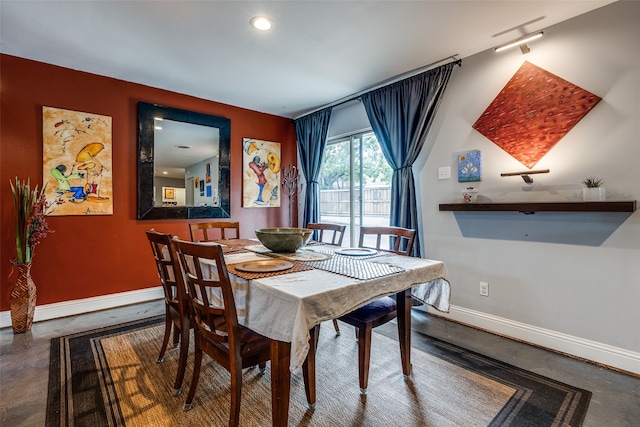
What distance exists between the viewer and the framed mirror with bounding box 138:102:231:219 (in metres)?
3.45

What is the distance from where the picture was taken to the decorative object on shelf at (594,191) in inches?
80.3

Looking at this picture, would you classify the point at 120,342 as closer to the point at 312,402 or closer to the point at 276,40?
the point at 312,402

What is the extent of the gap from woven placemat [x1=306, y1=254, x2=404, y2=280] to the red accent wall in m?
2.61

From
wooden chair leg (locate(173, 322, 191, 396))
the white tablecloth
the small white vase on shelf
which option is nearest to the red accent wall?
wooden chair leg (locate(173, 322, 191, 396))

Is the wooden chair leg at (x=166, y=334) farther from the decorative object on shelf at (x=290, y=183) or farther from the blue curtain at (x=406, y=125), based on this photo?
the decorative object on shelf at (x=290, y=183)

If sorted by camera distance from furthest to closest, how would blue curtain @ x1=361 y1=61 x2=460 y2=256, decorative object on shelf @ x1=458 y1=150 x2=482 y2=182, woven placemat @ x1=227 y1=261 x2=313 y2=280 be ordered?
blue curtain @ x1=361 y1=61 x2=460 y2=256, decorative object on shelf @ x1=458 y1=150 x2=482 y2=182, woven placemat @ x1=227 y1=261 x2=313 y2=280

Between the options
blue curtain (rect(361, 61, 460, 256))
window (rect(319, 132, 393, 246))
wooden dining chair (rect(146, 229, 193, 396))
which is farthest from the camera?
window (rect(319, 132, 393, 246))

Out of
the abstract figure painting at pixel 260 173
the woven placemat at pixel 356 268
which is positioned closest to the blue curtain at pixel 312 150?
the abstract figure painting at pixel 260 173

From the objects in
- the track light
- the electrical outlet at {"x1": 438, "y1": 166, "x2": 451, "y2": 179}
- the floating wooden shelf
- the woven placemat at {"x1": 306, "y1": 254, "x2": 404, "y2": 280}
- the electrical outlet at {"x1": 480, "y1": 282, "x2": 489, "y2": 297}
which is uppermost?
the track light

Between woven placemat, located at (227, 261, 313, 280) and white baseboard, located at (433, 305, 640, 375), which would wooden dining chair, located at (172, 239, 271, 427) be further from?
white baseboard, located at (433, 305, 640, 375)

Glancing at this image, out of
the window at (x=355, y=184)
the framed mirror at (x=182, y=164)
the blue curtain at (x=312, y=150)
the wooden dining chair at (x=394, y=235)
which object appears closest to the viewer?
the wooden dining chair at (x=394, y=235)

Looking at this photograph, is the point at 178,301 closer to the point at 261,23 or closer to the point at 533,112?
the point at 261,23

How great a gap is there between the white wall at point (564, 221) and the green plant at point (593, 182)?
0.14ft

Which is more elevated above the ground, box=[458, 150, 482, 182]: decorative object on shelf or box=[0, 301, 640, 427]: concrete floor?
box=[458, 150, 482, 182]: decorative object on shelf
